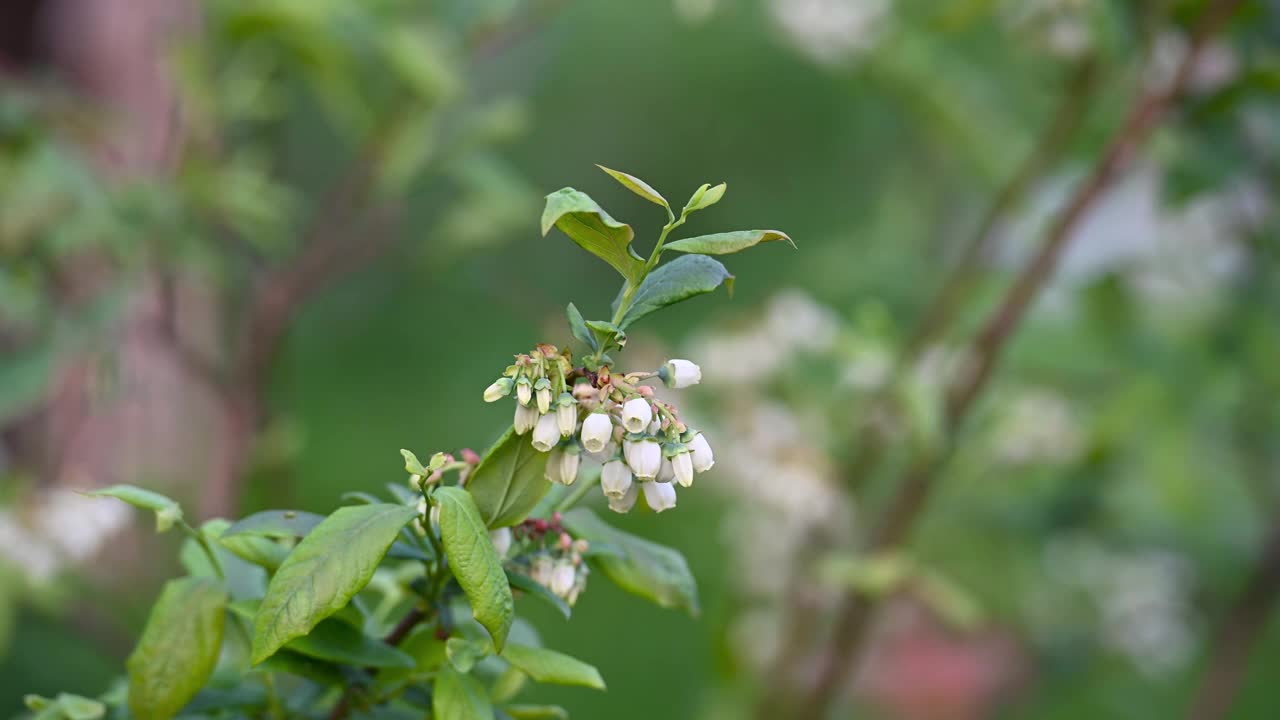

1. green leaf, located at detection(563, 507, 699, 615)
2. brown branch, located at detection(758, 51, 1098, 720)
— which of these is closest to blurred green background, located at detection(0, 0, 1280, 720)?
brown branch, located at detection(758, 51, 1098, 720)

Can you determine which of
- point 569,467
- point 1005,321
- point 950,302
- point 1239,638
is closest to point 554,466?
point 569,467

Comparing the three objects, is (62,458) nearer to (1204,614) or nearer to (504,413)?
(504,413)

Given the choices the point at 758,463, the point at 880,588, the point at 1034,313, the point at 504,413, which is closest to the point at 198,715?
the point at 880,588

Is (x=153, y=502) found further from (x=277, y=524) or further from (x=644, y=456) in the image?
(x=644, y=456)

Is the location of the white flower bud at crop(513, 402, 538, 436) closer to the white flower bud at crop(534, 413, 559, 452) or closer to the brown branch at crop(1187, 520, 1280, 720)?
the white flower bud at crop(534, 413, 559, 452)

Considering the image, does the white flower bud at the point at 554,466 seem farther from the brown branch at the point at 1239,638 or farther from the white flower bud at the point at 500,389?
the brown branch at the point at 1239,638
